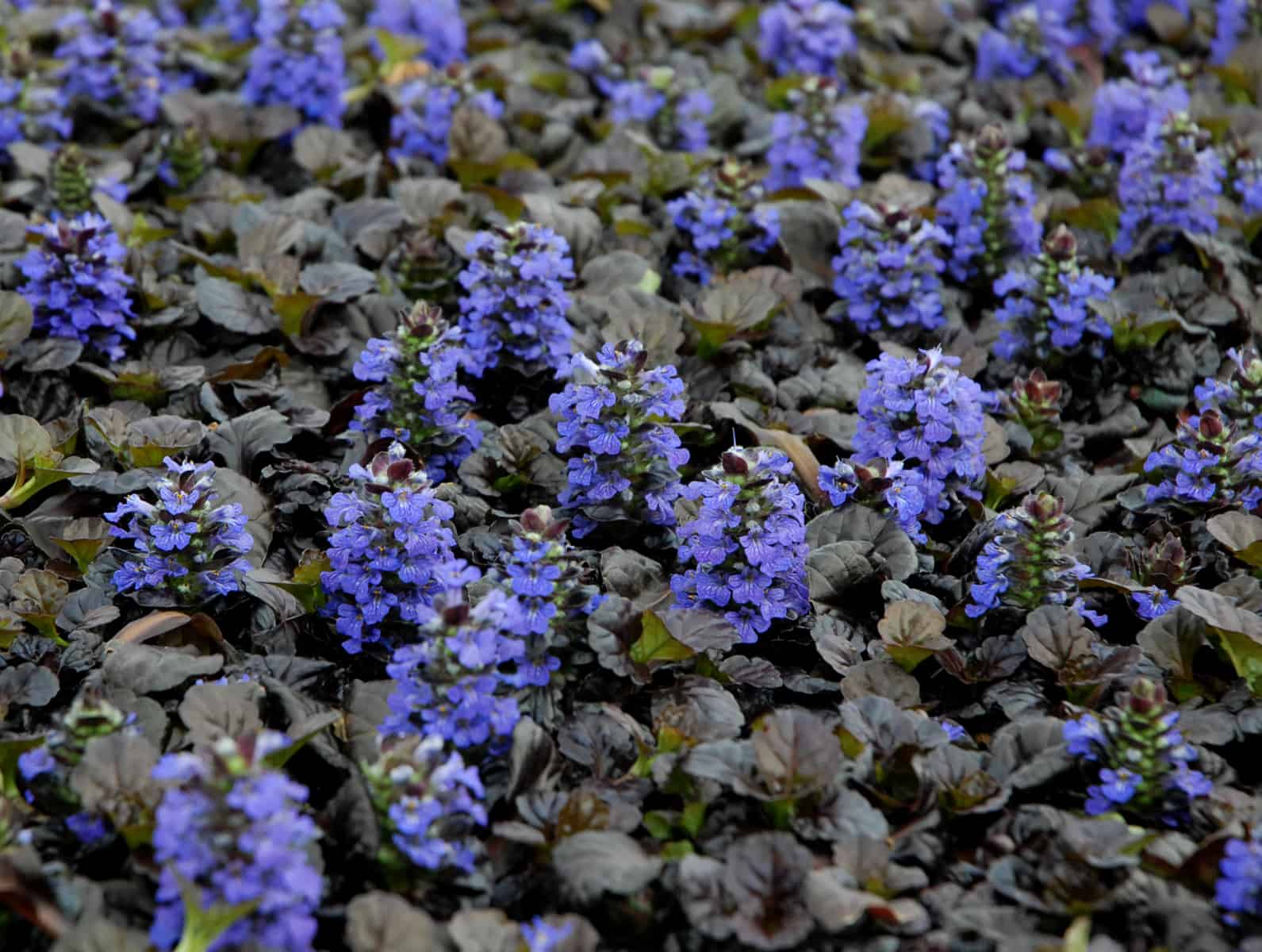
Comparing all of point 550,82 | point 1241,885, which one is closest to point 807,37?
point 550,82

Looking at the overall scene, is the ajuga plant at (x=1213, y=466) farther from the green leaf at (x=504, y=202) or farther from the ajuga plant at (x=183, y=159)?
the ajuga plant at (x=183, y=159)

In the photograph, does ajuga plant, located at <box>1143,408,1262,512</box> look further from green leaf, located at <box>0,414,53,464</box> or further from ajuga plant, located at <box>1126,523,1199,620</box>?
green leaf, located at <box>0,414,53,464</box>

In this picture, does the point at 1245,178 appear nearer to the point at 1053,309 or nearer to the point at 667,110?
the point at 1053,309

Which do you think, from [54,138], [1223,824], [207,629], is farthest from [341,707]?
[54,138]

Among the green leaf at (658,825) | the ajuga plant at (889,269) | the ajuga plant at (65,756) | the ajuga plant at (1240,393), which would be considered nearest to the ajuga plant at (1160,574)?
the ajuga plant at (1240,393)

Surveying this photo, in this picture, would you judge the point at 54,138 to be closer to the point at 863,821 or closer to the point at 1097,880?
the point at 863,821

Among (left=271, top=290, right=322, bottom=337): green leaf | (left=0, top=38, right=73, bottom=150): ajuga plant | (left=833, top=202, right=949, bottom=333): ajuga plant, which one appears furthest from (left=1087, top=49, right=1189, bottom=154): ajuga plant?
(left=0, top=38, right=73, bottom=150): ajuga plant
